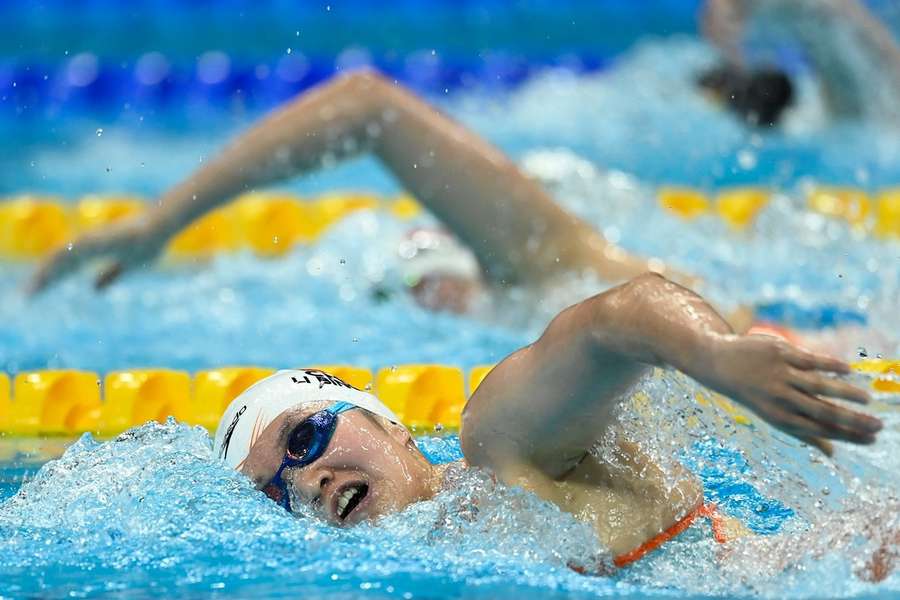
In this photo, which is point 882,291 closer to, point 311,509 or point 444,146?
point 444,146

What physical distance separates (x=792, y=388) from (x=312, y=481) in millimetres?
755

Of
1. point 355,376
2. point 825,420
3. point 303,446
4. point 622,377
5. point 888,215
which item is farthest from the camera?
point 888,215

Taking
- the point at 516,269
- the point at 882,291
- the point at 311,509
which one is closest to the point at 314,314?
Answer: the point at 516,269

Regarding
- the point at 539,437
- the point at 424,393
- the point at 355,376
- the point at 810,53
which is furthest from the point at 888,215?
the point at 539,437

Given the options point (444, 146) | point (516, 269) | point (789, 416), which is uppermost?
point (789, 416)

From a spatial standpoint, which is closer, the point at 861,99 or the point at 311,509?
the point at 311,509

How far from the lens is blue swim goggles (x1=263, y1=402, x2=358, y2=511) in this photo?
184 cm

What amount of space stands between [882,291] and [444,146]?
1.39m

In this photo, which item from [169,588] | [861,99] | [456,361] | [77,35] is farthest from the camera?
[77,35]

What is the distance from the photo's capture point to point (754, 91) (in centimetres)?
504

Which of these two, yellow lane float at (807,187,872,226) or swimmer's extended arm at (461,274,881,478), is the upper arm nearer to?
swimmer's extended arm at (461,274,881,478)

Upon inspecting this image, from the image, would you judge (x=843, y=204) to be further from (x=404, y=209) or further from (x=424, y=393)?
(x=424, y=393)

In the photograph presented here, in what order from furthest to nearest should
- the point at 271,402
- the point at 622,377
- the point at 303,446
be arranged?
the point at 271,402, the point at 303,446, the point at 622,377

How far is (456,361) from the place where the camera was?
3348 millimetres
